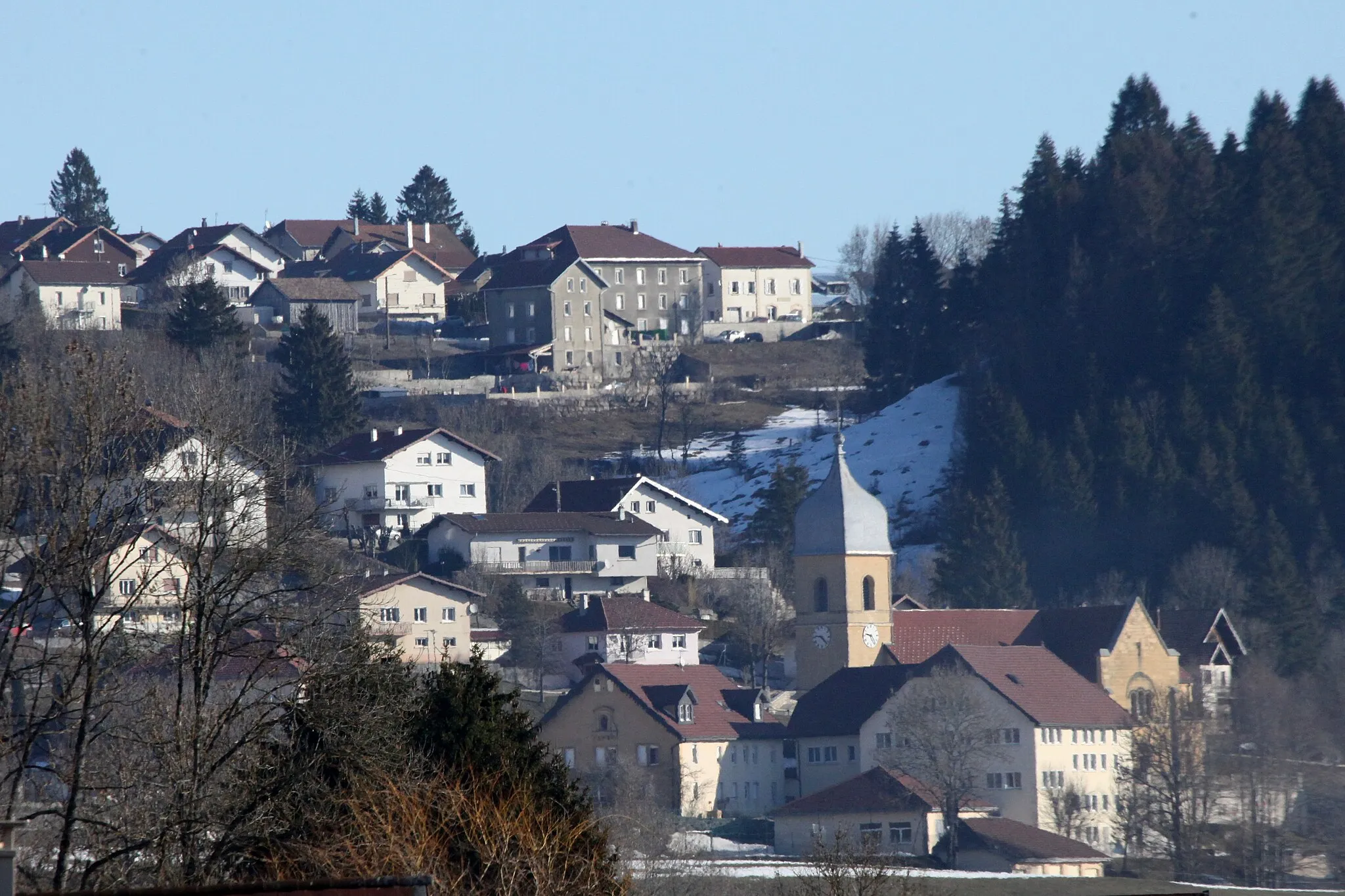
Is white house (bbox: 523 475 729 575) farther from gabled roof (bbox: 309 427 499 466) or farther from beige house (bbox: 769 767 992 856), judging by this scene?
beige house (bbox: 769 767 992 856)

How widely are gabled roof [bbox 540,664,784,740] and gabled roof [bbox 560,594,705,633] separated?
13.0ft

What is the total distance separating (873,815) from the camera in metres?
61.8

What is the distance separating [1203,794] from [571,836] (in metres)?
42.1

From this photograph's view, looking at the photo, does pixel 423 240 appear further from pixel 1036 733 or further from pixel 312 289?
pixel 1036 733

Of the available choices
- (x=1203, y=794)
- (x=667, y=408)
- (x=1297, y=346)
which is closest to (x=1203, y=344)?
(x=1297, y=346)

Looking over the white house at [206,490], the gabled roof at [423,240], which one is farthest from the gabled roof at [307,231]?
the white house at [206,490]

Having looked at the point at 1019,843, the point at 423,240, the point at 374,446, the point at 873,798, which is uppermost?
the point at 423,240

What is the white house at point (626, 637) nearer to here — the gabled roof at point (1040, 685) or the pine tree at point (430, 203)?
the gabled roof at point (1040, 685)

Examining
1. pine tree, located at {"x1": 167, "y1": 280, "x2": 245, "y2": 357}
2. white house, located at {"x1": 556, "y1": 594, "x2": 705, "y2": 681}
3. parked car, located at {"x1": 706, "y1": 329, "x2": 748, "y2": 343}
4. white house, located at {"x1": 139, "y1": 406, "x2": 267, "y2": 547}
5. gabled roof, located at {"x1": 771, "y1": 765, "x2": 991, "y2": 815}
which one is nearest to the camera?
white house, located at {"x1": 139, "y1": 406, "x2": 267, "y2": 547}

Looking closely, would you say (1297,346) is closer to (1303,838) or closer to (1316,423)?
(1316,423)

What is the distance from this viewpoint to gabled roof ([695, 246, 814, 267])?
127562 mm

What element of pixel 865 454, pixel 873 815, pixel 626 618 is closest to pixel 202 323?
pixel 865 454

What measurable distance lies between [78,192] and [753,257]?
143ft

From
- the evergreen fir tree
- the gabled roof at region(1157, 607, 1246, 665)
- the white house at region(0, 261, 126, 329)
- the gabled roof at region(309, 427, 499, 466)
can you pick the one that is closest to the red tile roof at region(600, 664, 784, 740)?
the gabled roof at region(1157, 607, 1246, 665)
